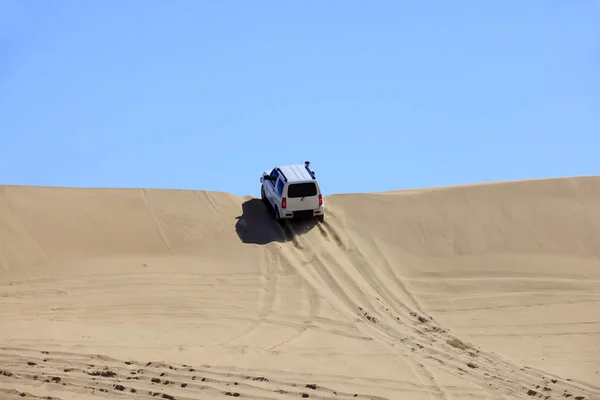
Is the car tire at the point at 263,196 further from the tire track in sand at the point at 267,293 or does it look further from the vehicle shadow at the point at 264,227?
the tire track in sand at the point at 267,293

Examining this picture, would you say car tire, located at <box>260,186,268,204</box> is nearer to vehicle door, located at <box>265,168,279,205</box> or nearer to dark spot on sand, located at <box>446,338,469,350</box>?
vehicle door, located at <box>265,168,279,205</box>

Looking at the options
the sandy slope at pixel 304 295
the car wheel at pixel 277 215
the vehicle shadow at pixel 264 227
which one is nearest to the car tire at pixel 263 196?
the vehicle shadow at pixel 264 227

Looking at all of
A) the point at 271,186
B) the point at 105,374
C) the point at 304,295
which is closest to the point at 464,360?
the point at 304,295

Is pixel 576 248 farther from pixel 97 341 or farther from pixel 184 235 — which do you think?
pixel 97 341

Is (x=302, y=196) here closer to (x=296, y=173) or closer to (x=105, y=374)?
(x=296, y=173)

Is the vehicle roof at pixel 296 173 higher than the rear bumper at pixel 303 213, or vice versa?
the vehicle roof at pixel 296 173

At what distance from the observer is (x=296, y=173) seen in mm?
23359

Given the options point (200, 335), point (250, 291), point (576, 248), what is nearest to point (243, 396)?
point (200, 335)

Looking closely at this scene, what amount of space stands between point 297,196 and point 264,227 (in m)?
1.41

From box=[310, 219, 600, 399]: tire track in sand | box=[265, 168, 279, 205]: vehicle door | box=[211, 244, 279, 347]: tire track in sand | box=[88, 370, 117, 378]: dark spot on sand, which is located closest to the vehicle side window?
box=[265, 168, 279, 205]: vehicle door

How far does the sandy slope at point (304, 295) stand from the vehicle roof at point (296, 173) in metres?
1.36

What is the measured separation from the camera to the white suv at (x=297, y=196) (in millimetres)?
22781

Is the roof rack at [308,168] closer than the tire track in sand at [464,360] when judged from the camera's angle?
No

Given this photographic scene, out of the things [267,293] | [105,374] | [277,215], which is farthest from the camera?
[277,215]
